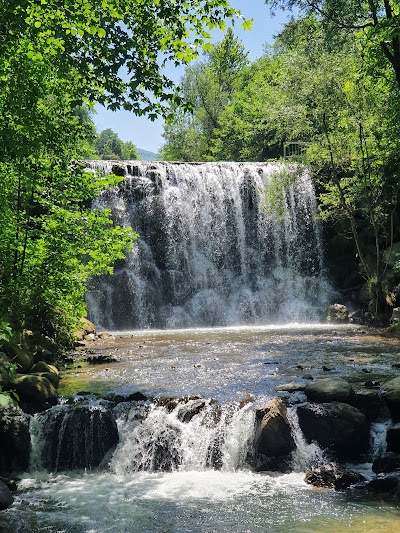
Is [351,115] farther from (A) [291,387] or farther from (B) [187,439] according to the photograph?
(B) [187,439]

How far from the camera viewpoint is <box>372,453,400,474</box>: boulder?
809cm

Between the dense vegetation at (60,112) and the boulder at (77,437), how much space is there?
7.33 feet

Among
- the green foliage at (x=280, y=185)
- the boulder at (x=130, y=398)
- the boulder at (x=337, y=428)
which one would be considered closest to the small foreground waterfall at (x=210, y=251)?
the green foliage at (x=280, y=185)

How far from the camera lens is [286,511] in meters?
6.86

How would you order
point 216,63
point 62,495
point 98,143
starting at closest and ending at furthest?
point 62,495 → point 216,63 → point 98,143

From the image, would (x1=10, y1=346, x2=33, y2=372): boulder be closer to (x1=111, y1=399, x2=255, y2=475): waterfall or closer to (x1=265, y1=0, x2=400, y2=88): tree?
(x1=111, y1=399, x2=255, y2=475): waterfall

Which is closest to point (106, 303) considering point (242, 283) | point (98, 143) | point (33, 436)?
point (242, 283)

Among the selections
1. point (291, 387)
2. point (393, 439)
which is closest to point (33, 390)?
point (291, 387)

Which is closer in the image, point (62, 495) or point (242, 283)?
point (62, 495)

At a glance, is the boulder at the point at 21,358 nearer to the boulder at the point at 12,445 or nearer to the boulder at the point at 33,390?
the boulder at the point at 33,390

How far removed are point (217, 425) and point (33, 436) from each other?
11.1 feet

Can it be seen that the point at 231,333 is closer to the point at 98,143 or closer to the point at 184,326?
the point at 184,326

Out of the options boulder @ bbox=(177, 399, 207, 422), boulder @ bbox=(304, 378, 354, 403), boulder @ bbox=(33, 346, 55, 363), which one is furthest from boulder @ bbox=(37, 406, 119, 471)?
boulder @ bbox=(33, 346, 55, 363)

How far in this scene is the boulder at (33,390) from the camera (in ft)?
33.6
